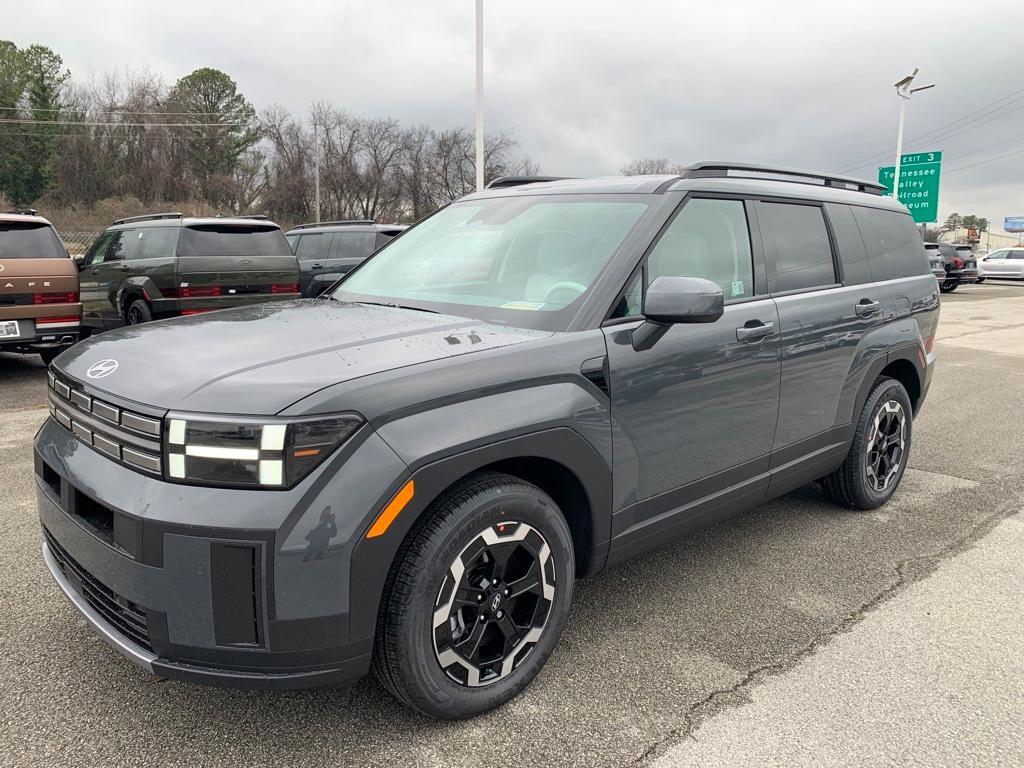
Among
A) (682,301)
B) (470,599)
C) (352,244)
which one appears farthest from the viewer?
(352,244)

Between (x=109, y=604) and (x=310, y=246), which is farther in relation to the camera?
(x=310, y=246)

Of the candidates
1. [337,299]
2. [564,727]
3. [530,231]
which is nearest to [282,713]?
[564,727]

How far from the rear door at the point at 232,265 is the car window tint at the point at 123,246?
100cm

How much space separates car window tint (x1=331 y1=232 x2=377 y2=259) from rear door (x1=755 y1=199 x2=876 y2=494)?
9566 mm

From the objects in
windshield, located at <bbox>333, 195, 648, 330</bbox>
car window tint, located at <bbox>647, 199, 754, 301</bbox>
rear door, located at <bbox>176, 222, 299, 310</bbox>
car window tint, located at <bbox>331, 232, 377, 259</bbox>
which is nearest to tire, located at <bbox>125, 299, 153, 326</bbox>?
rear door, located at <bbox>176, 222, 299, 310</bbox>

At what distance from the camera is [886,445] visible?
14.7ft

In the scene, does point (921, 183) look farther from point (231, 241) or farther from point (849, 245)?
point (849, 245)

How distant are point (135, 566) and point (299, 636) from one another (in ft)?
1.55

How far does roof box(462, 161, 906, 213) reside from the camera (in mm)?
3260

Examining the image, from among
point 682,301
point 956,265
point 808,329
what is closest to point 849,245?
point 808,329

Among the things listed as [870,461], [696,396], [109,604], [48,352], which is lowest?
[48,352]

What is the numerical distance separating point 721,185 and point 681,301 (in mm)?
1004

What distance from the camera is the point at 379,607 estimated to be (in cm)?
216

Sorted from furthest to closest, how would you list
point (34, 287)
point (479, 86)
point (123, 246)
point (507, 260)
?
1. point (479, 86)
2. point (123, 246)
3. point (34, 287)
4. point (507, 260)
